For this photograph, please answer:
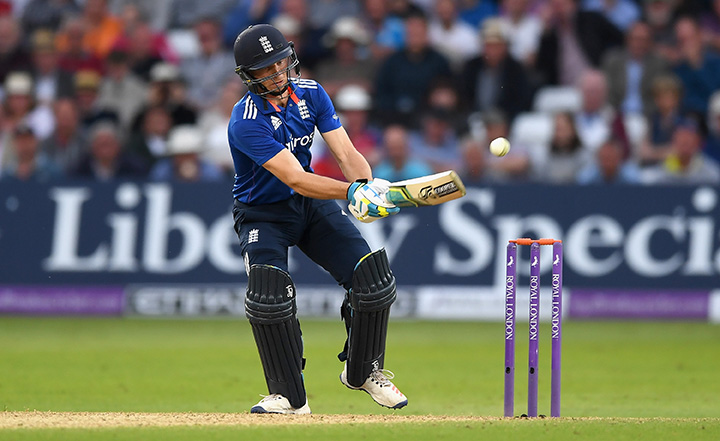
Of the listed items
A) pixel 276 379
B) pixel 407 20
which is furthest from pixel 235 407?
pixel 407 20

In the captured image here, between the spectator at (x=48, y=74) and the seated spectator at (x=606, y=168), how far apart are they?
5819 millimetres

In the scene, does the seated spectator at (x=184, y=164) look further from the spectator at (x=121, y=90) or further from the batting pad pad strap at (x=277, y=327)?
the batting pad pad strap at (x=277, y=327)

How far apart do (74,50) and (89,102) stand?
98cm

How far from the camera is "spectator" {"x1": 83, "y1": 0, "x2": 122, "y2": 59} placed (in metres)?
13.3

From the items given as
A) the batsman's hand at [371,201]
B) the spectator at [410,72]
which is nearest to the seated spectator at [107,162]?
the spectator at [410,72]

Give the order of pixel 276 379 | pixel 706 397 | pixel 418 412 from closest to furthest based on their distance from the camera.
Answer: pixel 276 379
pixel 418 412
pixel 706 397

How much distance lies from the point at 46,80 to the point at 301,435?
9.10m

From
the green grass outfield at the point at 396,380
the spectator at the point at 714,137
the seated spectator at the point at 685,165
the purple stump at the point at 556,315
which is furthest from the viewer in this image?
the spectator at the point at 714,137

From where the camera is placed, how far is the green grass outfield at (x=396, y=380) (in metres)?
5.07

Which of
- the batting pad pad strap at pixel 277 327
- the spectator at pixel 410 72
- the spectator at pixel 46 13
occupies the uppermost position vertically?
the spectator at pixel 46 13

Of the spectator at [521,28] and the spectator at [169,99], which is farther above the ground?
the spectator at [521,28]

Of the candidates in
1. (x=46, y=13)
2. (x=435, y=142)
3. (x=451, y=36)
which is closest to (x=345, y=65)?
(x=451, y=36)

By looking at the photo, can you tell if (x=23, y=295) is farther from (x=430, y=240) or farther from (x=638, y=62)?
(x=638, y=62)

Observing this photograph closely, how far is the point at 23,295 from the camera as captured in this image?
35.3 ft
